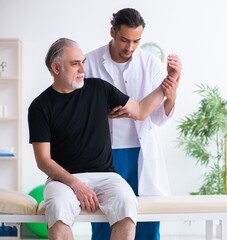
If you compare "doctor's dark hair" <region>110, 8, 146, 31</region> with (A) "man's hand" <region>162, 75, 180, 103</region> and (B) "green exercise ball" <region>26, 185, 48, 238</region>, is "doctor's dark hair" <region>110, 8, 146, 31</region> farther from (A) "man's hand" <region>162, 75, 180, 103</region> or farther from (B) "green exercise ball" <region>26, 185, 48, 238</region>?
(B) "green exercise ball" <region>26, 185, 48, 238</region>

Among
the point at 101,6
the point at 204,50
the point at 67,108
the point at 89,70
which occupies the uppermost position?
the point at 101,6

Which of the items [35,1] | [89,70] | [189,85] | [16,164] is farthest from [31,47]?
[89,70]

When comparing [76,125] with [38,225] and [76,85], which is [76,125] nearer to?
[76,85]

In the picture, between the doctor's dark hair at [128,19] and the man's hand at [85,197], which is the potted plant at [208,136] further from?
the man's hand at [85,197]

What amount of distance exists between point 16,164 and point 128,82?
8.87 ft

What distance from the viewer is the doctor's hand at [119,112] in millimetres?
2997

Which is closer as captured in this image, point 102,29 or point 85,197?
point 85,197

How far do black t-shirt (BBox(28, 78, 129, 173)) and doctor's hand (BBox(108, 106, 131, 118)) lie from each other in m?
0.06

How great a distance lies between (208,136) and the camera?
528 centimetres

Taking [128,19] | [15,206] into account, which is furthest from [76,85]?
[15,206]

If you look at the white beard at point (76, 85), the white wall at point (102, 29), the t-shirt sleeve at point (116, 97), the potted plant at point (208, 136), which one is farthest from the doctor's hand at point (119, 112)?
the white wall at point (102, 29)

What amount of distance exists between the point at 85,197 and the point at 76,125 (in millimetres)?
336

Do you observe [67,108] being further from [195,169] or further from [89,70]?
[195,169]

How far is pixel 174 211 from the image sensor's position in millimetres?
2895
